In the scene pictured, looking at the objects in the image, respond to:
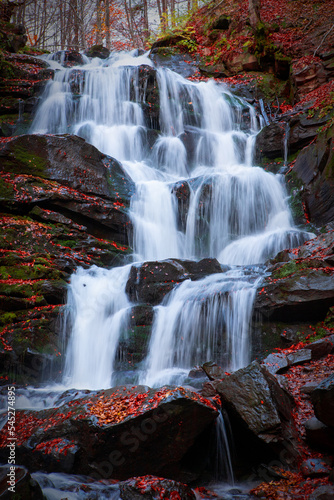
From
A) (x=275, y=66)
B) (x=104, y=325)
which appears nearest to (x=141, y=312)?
(x=104, y=325)

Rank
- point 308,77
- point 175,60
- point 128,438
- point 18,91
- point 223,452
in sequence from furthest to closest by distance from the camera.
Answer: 1. point 175,60
2. point 18,91
3. point 308,77
4. point 223,452
5. point 128,438

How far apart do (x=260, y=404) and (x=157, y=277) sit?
4660 millimetres

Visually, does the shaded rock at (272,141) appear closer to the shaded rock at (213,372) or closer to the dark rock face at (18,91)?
the dark rock face at (18,91)

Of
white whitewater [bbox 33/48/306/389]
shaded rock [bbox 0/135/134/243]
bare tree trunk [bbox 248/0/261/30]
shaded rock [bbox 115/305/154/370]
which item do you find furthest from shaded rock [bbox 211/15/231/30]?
shaded rock [bbox 115/305/154/370]

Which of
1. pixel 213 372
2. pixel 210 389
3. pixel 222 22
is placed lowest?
pixel 210 389

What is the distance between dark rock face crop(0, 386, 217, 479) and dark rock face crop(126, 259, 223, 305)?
3829mm

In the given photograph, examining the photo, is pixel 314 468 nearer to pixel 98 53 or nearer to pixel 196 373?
pixel 196 373

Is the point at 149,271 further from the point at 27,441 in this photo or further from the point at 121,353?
the point at 27,441

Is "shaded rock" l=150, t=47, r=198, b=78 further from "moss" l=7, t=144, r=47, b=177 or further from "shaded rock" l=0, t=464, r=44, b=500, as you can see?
"shaded rock" l=0, t=464, r=44, b=500

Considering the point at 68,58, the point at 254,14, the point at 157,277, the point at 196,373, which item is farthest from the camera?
the point at 68,58

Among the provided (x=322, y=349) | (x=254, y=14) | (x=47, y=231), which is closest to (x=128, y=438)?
(x=322, y=349)

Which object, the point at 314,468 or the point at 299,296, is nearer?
the point at 314,468

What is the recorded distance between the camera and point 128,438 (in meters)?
4.21

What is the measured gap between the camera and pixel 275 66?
1717cm
